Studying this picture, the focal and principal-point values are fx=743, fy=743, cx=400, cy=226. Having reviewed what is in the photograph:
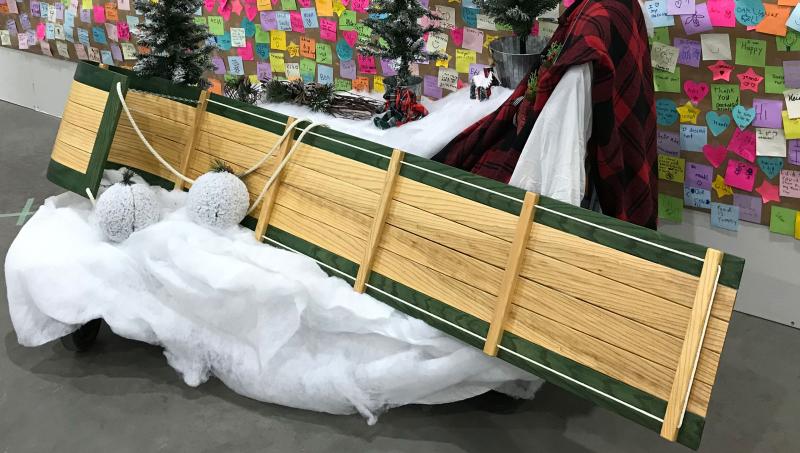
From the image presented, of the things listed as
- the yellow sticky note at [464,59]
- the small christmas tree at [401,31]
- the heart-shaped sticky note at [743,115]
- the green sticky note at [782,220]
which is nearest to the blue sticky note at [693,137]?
the heart-shaped sticky note at [743,115]

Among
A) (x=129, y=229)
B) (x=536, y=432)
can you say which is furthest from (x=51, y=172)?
(x=536, y=432)

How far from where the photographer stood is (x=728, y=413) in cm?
227

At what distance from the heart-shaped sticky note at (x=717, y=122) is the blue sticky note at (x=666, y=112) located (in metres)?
0.12

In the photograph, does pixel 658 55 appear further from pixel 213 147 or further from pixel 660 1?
pixel 213 147

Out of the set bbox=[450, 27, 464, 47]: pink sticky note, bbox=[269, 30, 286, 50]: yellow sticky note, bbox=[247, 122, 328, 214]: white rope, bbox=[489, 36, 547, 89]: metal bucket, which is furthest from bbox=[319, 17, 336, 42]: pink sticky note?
bbox=[247, 122, 328, 214]: white rope

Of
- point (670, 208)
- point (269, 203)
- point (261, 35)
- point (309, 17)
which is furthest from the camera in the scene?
point (261, 35)

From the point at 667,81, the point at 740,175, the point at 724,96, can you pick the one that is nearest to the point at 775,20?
the point at 724,96

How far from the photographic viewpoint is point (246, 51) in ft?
12.5

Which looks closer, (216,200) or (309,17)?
(216,200)

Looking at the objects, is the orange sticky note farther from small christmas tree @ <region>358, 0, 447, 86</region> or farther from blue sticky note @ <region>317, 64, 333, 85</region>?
blue sticky note @ <region>317, 64, 333, 85</region>

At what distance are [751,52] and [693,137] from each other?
1.15 feet

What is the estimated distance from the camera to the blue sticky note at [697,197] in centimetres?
271

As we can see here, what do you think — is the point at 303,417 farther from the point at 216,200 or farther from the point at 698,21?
the point at 698,21

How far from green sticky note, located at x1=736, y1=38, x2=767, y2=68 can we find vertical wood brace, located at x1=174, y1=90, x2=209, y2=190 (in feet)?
6.03
